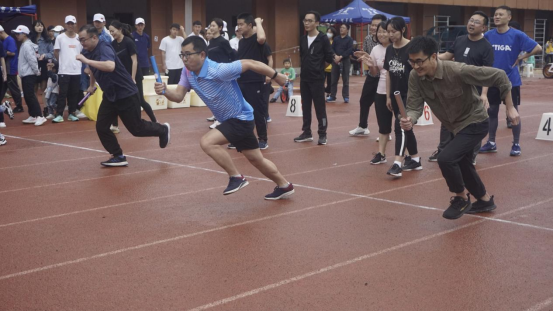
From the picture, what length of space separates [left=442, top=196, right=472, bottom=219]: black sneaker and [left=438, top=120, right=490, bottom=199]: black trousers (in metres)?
0.12

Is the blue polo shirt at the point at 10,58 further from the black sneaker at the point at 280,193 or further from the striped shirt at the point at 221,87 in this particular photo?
the black sneaker at the point at 280,193

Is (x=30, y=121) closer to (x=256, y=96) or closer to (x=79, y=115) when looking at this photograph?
(x=79, y=115)

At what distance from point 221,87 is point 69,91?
8.01m

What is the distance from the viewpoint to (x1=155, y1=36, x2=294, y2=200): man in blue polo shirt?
271 inches


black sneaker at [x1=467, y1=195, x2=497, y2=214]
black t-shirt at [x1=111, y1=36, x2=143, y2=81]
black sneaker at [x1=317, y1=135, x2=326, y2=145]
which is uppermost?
black t-shirt at [x1=111, y1=36, x2=143, y2=81]

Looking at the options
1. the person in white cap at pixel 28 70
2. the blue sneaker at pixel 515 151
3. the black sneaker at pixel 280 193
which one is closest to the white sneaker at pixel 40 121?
the person in white cap at pixel 28 70

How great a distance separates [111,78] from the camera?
9.22 m

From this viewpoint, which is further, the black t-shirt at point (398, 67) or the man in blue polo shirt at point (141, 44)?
the man in blue polo shirt at point (141, 44)

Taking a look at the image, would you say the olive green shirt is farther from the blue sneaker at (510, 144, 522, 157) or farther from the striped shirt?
the blue sneaker at (510, 144, 522, 157)

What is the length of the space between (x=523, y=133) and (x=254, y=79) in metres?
5.30

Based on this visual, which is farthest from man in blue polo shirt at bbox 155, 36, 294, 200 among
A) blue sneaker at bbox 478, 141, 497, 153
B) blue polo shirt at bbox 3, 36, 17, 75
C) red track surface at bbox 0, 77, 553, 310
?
blue polo shirt at bbox 3, 36, 17, 75

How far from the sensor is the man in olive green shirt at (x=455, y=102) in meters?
5.99

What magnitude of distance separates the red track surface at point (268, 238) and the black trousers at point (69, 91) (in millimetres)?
3974

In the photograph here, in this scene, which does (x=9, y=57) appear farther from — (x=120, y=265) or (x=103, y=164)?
(x=120, y=265)
